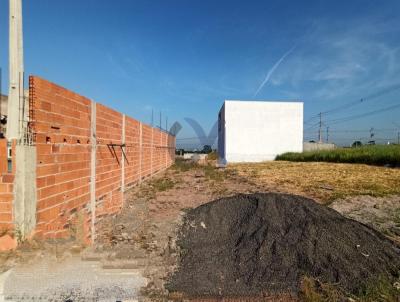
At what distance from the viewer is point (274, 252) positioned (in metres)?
3.46

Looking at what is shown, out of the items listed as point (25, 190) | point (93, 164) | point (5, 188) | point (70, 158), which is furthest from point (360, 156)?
point (5, 188)

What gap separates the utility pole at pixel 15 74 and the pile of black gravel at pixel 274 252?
2.09 meters

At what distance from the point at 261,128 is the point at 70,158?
26185mm

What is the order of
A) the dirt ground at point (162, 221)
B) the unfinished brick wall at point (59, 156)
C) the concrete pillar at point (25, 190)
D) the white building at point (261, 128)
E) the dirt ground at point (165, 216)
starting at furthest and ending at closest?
the white building at point (261, 128) < the dirt ground at point (165, 216) < the dirt ground at point (162, 221) < the unfinished brick wall at point (59, 156) < the concrete pillar at point (25, 190)

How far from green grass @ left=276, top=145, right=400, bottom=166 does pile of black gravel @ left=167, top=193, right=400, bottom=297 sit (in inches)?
572

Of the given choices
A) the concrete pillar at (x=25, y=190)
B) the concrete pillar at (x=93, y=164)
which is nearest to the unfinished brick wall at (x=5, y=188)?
the concrete pillar at (x=25, y=190)

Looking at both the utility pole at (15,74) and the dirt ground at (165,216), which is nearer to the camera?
the utility pole at (15,74)

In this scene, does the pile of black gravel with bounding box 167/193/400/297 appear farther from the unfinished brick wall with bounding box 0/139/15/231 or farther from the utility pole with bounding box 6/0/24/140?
the utility pole with bounding box 6/0/24/140

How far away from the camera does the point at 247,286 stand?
2.78 meters

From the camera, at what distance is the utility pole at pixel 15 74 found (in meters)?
2.55

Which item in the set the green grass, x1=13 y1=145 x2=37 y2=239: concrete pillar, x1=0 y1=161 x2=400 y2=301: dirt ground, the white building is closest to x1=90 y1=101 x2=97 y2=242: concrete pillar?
x1=0 y1=161 x2=400 y2=301: dirt ground

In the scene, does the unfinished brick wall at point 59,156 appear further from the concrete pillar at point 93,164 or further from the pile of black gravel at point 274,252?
the pile of black gravel at point 274,252

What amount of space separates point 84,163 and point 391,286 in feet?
12.3

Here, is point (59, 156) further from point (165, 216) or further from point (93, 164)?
point (165, 216)
